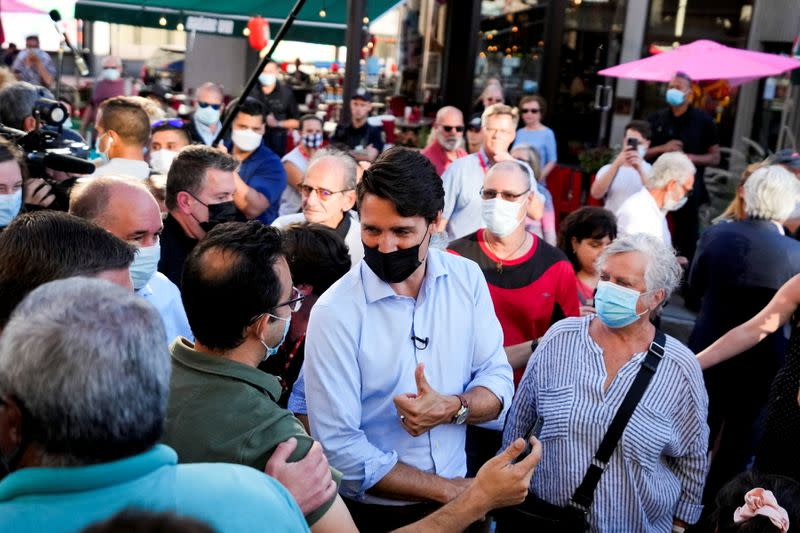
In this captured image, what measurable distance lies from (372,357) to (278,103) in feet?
29.1

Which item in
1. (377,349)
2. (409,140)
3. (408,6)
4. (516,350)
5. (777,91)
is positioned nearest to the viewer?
(377,349)

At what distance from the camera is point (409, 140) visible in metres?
10.7

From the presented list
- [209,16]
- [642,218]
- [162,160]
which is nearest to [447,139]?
[642,218]

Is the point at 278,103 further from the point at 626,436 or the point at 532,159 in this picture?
the point at 626,436

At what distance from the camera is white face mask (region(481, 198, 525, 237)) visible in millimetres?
4180

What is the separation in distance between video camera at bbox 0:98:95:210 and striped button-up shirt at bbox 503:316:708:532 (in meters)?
2.26

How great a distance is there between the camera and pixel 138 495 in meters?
1.40

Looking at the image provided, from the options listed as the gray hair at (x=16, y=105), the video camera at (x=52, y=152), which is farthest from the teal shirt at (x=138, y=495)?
the gray hair at (x=16, y=105)

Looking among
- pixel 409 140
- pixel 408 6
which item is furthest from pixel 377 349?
pixel 408 6

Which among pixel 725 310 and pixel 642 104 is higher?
pixel 642 104

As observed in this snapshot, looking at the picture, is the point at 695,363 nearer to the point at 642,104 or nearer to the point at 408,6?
the point at 642,104

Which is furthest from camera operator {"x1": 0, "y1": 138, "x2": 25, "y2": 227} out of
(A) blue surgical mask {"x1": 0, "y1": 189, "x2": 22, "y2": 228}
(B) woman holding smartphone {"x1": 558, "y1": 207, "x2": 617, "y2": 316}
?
(B) woman holding smartphone {"x1": 558, "y1": 207, "x2": 617, "y2": 316}

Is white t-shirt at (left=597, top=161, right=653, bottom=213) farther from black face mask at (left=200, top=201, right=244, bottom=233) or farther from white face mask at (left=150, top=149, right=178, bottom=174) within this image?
black face mask at (left=200, top=201, right=244, bottom=233)

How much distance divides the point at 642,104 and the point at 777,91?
189 cm
